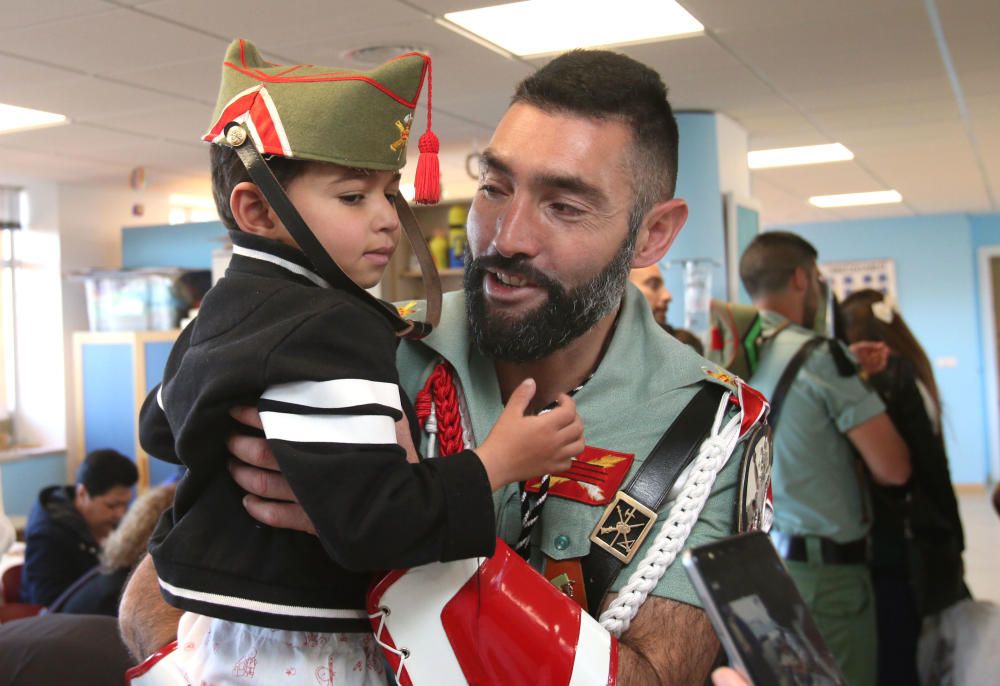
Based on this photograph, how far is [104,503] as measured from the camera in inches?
188

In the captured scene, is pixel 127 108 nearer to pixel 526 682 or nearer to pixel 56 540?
pixel 56 540

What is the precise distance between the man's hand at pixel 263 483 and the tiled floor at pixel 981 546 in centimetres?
640

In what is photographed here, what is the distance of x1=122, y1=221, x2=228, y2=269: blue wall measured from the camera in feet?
24.9

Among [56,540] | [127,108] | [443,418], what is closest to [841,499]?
[443,418]

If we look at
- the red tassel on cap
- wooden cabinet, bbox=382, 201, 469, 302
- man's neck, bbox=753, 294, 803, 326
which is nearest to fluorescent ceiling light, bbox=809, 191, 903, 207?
wooden cabinet, bbox=382, 201, 469, 302

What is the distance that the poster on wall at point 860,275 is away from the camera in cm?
1170

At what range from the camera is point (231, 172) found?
4.03 feet

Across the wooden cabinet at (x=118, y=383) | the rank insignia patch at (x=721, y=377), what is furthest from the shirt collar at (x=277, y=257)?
the wooden cabinet at (x=118, y=383)

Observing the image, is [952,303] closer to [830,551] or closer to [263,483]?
[830,551]

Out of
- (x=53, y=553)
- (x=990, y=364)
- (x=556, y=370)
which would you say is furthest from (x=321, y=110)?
(x=990, y=364)

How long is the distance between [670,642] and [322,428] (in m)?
0.49

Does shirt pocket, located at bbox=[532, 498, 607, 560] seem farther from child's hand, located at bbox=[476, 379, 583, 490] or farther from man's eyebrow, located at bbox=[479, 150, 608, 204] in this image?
man's eyebrow, located at bbox=[479, 150, 608, 204]

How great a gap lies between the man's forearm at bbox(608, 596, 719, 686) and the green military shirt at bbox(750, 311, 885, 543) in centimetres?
227

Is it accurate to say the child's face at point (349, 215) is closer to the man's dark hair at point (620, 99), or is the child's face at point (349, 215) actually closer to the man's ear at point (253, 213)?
the man's ear at point (253, 213)
